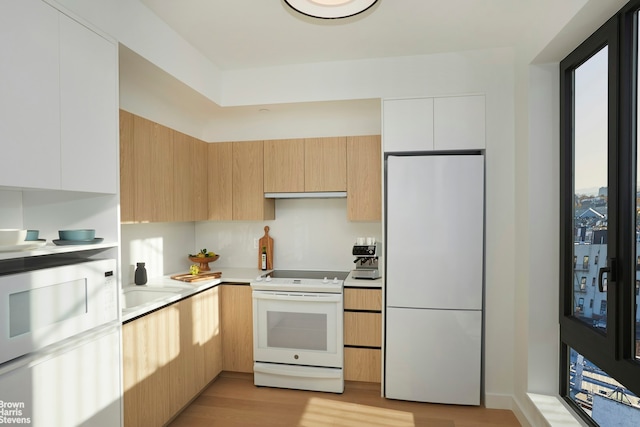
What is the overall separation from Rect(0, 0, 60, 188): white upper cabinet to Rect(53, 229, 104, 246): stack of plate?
0.26m

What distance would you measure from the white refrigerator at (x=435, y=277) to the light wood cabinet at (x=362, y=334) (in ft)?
0.46

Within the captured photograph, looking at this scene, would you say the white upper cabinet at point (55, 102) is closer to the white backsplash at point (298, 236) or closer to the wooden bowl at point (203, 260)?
the wooden bowl at point (203, 260)

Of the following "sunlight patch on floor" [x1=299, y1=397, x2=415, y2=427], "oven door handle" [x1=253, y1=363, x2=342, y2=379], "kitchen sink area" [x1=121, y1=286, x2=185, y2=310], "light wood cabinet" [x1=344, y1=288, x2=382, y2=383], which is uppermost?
"kitchen sink area" [x1=121, y1=286, x2=185, y2=310]

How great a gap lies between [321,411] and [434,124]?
2.30 m

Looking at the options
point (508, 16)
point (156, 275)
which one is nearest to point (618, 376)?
point (508, 16)

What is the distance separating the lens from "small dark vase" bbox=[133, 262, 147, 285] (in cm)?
288

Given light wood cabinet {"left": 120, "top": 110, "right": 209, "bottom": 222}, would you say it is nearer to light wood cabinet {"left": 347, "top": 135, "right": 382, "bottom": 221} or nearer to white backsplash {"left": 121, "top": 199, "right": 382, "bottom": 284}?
white backsplash {"left": 121, "top": 199, "right": 382, "bottom": 284}

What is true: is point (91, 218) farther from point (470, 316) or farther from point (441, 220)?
point (470, 316)

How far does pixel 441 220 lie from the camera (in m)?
2.80

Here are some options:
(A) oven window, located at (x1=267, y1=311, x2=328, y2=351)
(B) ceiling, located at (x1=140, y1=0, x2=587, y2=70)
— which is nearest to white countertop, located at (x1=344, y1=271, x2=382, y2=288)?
(A) oven window, located at (x1=267, y1=311, x2=328, y2=351)

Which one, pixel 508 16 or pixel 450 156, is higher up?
pixel 508 16

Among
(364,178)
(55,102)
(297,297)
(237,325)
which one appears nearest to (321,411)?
(297,297)

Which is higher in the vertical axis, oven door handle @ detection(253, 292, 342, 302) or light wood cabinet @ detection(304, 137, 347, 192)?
light wood cabinet @ detection(304, 137, 347, 192)

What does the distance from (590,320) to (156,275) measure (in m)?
3.12
